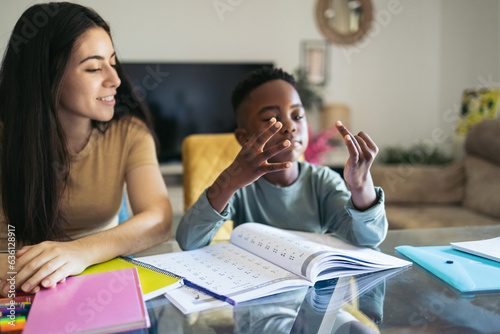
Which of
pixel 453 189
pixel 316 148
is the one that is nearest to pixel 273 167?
pixel 453 189

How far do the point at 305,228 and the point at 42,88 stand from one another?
0.73m

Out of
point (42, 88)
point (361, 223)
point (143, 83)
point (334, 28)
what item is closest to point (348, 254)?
point (361, 223)

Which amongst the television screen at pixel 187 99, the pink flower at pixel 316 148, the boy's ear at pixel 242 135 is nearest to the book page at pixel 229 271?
the boy's ear at pixel 242 135

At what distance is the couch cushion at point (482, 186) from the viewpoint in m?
2.46

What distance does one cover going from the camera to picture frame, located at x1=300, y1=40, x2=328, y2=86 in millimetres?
4152

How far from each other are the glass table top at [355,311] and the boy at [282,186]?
188 millimetres

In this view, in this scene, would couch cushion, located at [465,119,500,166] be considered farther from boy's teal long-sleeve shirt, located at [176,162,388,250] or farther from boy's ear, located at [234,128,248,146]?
boy's ear, located at [234,128,248,146]

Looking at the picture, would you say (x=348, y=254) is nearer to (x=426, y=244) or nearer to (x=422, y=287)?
(x=422, y=287)

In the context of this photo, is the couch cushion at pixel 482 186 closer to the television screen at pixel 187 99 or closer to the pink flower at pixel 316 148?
the pink flower at pixel 316 148

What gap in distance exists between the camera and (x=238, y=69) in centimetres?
394

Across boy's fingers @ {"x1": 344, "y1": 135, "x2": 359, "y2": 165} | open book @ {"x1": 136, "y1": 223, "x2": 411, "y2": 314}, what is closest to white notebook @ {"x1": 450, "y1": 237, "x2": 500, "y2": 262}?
open book @ {"x1": 136, "y1": 223, "x2": 411, "y2": 314}

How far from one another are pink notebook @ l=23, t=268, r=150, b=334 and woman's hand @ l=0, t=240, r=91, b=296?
0.02m

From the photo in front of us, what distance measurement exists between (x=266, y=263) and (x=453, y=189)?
8.08ft

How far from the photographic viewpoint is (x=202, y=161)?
149cm
